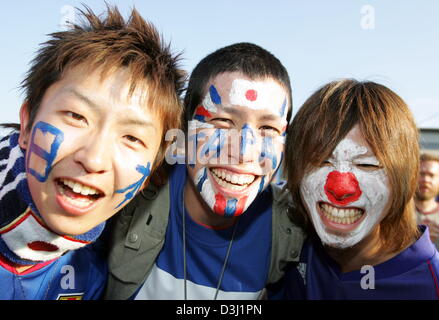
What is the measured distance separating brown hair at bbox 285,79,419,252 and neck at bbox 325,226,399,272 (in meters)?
0.05

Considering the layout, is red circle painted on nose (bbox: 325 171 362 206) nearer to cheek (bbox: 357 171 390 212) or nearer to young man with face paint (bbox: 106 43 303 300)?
cheek (bbox: 357 171 390 212)

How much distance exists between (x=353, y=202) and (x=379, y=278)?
1.52ft

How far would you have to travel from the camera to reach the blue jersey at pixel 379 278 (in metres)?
2.07

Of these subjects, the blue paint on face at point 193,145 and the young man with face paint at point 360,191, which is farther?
the blue paint on face at point 193,145

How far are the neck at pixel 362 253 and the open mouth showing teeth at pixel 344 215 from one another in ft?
0.78

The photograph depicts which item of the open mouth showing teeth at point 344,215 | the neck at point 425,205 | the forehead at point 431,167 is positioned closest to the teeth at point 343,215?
the open mouth showing teeth at point 344,215

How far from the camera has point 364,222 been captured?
2125 millimetres

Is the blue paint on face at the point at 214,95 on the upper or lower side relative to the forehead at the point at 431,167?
upper

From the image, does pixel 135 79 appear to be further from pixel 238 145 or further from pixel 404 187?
pixel 404 187

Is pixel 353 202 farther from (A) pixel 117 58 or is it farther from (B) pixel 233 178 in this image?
(A) pixel 117 58

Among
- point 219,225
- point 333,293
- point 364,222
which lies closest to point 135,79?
point 219,225

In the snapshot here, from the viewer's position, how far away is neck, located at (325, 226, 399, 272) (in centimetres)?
226

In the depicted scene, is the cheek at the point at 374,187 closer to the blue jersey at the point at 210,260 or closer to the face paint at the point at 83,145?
the blue jersey at the point at 210,260
